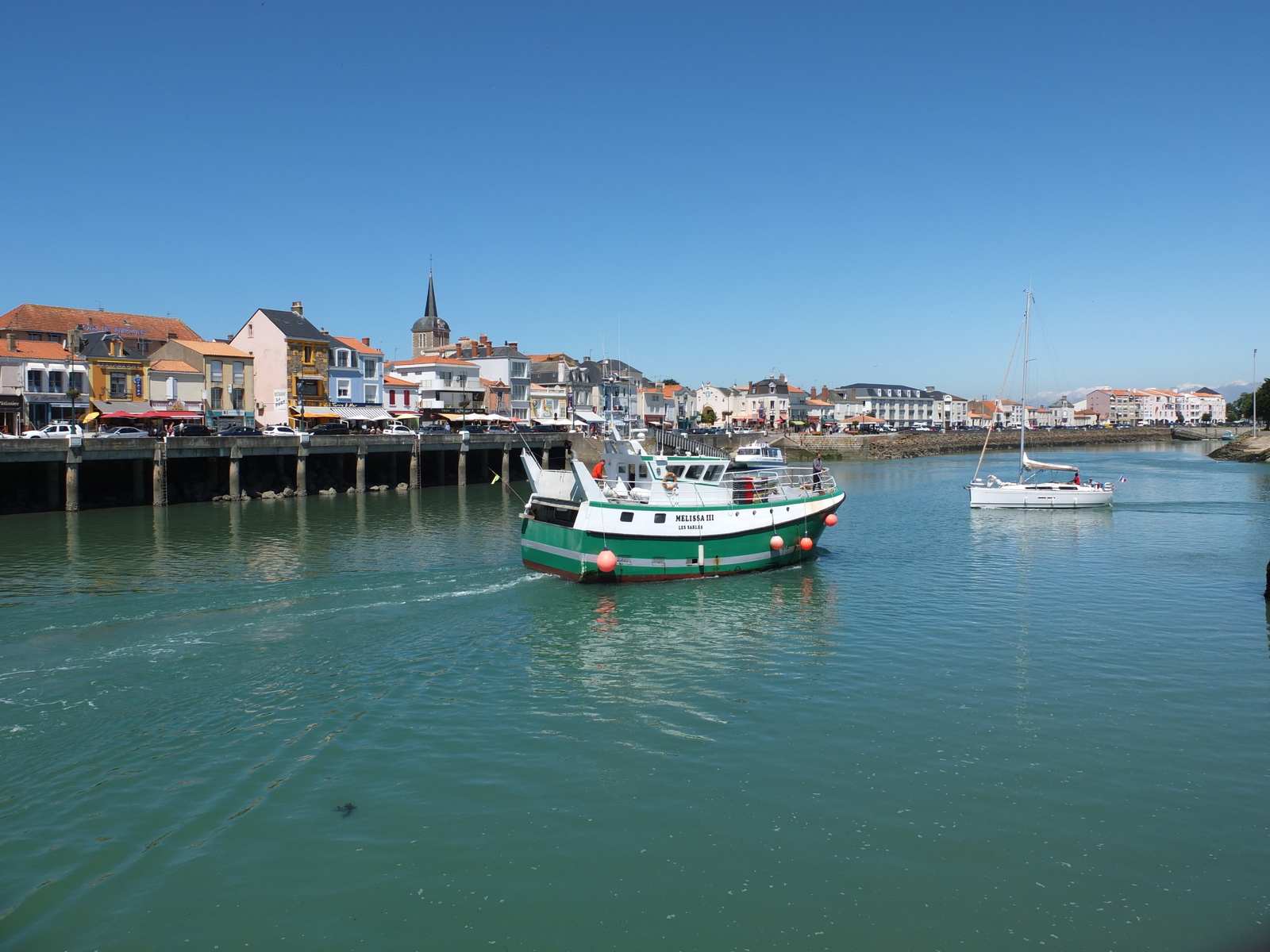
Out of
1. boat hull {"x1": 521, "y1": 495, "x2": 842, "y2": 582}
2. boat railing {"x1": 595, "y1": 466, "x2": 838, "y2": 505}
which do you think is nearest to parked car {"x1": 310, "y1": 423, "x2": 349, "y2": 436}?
boat hull {"x1": 521, "y1": 495, "x2": 842, "y2": 582}

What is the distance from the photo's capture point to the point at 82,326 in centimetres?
6831

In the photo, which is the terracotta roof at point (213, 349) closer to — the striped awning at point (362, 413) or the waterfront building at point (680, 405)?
the striped awning at point (362, 413)

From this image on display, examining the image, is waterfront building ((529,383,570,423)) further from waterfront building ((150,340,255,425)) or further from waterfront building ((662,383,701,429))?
waterfront building ((150,340,255,425))

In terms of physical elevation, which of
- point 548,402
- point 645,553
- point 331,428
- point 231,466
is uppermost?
point 548,402

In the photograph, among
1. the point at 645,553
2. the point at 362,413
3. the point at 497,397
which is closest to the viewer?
the point at 645,553

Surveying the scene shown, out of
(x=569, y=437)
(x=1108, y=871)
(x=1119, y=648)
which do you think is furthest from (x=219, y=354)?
(x=1108, y=871)

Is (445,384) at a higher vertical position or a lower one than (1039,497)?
higher

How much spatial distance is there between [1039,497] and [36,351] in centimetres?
6596

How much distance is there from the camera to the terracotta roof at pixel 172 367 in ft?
220

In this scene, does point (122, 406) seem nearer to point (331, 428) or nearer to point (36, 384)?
point (36, 384)

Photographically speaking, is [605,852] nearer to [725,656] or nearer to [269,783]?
[269,783]

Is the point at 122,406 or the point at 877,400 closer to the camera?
the point at 122,406

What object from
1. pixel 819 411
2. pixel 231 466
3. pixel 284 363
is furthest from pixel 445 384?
pixel 819 411

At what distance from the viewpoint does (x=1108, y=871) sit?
37.9ft
